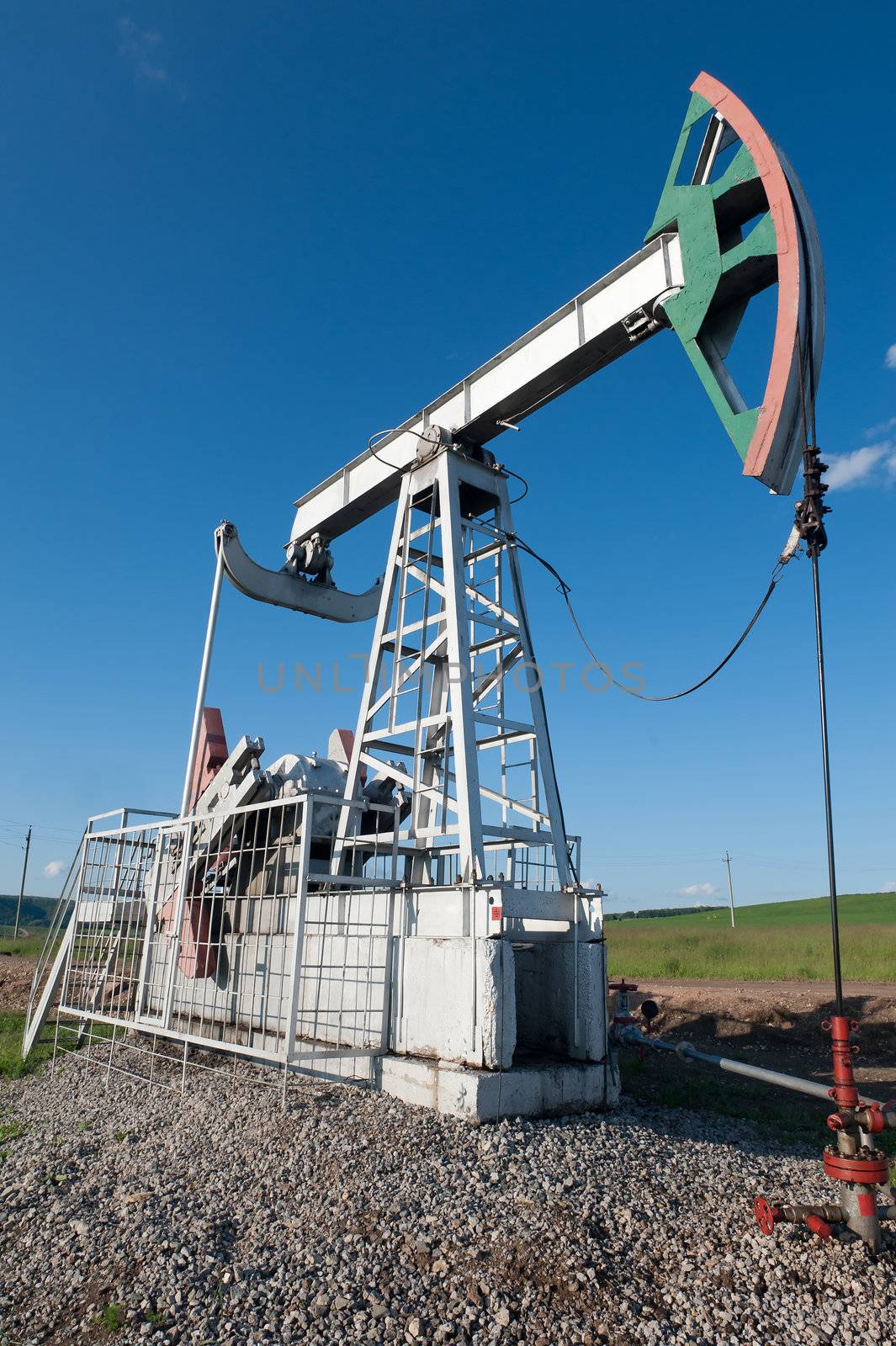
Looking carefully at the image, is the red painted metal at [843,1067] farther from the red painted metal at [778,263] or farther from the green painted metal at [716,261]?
the green painted metal at [716,261]

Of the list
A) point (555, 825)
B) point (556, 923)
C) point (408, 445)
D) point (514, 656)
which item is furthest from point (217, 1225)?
point (408, 445)

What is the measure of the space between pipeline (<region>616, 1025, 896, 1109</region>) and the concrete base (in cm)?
101

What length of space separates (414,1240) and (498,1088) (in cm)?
182

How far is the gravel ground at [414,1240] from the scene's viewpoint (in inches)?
148

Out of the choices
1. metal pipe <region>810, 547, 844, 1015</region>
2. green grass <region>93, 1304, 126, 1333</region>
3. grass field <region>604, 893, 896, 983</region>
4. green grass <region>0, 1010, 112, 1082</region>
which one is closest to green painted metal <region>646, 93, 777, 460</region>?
metal pipe <region>810, 547, 844, 1015</region>

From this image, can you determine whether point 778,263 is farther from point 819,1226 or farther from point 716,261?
point 819,1226

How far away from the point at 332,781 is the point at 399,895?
2.81m

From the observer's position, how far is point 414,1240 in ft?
14.0

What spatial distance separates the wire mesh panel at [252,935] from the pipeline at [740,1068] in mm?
2673

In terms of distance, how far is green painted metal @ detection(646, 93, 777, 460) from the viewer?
659 centimetres

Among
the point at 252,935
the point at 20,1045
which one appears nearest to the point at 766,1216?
the point at 252,935

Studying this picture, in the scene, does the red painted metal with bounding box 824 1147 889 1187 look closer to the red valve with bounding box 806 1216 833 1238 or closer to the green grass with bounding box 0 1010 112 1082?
the red valve with bounding box 806 1216 833 1238

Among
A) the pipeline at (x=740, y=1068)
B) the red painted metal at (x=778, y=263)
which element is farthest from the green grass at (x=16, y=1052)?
the red painted metal at (x=778, y=263)

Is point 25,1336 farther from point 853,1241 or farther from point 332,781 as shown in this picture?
point 332,781
